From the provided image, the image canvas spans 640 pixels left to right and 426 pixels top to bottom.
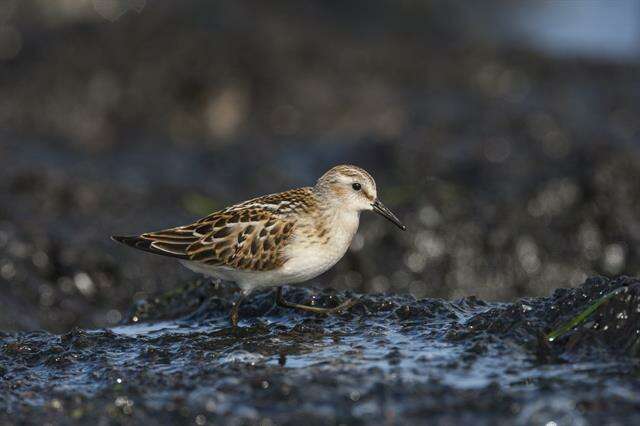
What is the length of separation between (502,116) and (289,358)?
26.4 ft

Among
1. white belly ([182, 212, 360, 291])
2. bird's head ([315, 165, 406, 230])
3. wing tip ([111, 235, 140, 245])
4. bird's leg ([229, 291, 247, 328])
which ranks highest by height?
bird's head ([315, 165, 406, 230])

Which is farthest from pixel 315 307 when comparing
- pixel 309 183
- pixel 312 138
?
pixel 312 138

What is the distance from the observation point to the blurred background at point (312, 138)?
10109 mm

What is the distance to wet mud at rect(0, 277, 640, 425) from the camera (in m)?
4.98

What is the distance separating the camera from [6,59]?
1399cm

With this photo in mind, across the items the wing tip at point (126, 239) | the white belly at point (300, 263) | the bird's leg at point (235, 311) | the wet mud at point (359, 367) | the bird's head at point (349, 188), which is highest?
the bird's head at point (349, 188)

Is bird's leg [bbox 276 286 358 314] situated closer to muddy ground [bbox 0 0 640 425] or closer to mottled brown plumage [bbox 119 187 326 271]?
muddy ground [bbox 0 0 640 425]

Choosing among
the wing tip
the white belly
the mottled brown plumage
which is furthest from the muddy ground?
the wing tip

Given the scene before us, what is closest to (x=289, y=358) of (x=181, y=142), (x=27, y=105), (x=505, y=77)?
(x=181, y=142)

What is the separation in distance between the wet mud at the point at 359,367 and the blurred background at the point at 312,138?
9.77ft

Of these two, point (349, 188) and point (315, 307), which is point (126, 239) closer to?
point (315, 307)

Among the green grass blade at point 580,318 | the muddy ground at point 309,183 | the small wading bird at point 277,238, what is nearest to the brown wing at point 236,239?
the small wading bird at point 277,238

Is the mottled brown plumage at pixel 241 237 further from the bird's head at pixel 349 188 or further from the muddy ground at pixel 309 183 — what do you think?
the muddy ground at pixel 309 183

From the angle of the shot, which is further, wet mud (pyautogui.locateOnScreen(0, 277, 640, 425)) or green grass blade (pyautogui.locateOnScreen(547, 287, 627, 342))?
green grass blade (pyautogui.locateOnScreen(547, 287, 627, 342))
